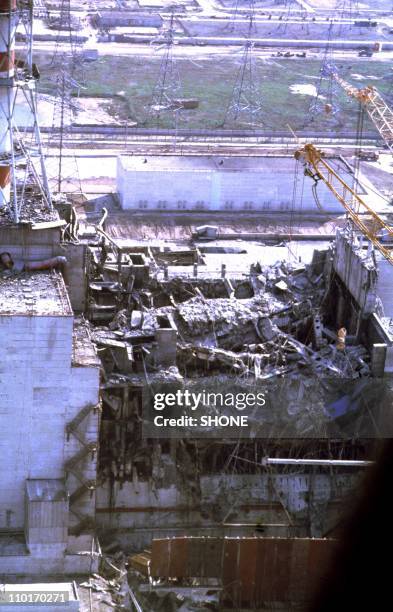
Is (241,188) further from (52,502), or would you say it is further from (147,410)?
(52,502)

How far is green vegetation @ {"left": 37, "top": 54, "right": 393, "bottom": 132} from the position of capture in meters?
64.3

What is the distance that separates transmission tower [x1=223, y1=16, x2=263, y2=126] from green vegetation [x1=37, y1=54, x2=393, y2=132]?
464 millimetres

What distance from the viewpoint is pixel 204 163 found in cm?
4494

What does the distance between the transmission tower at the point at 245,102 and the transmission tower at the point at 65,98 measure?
8.97 meters

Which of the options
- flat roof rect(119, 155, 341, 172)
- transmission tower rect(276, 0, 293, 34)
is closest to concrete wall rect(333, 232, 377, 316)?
flat roof rect(119, 155, 341, 172)

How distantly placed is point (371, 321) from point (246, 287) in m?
4.06

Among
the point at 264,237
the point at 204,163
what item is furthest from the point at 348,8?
the point at 264,237

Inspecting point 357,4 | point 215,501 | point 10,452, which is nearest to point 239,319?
point 215,501

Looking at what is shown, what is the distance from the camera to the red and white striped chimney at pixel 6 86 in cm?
2312

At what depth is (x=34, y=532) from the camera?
19922 mm

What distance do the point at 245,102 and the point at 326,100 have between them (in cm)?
574

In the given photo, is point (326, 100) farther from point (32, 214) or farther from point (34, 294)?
point (34, 294)

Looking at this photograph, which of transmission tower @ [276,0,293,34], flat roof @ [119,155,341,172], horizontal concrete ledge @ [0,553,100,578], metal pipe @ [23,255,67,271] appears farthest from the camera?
transmission tower @ [276,0,293,34]
